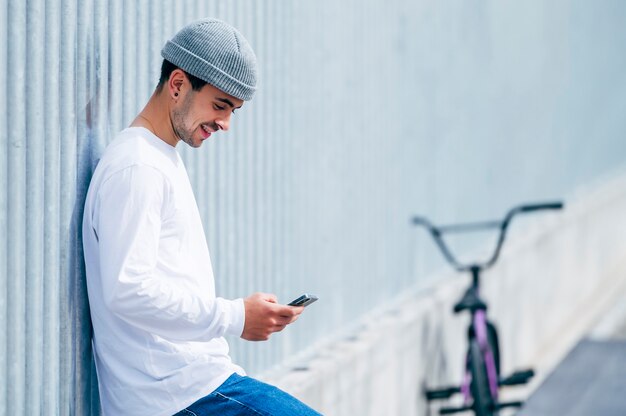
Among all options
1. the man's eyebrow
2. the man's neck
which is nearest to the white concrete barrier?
the man's neck

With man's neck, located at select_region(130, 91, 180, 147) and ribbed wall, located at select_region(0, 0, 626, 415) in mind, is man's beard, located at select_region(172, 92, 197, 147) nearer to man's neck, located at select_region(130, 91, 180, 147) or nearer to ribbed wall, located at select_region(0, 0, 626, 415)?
man's neck, located at select_region(130, 91, 180, 147)

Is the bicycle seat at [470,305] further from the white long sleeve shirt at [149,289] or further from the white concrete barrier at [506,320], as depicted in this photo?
the white long sleeve shirt at [149,289]

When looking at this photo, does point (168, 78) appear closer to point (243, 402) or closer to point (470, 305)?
point (243, 402)

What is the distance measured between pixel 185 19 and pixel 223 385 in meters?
1.73

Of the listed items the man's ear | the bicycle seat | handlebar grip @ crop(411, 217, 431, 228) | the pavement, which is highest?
the man's ear

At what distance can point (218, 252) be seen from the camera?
200 inches

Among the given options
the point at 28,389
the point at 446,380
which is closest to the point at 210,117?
the point at 28,389

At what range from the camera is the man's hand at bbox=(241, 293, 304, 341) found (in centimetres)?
341

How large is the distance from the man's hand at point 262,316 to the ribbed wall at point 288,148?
636 millimetres

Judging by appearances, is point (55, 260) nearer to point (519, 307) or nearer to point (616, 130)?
point (519, 307)

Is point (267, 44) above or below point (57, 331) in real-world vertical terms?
above

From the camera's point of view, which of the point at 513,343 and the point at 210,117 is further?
the point at 513,343

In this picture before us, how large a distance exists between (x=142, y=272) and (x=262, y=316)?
40cm

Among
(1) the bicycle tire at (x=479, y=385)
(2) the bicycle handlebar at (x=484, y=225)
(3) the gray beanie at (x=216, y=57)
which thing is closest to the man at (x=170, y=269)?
(3) the gray beanie at (x=216, y=57)
